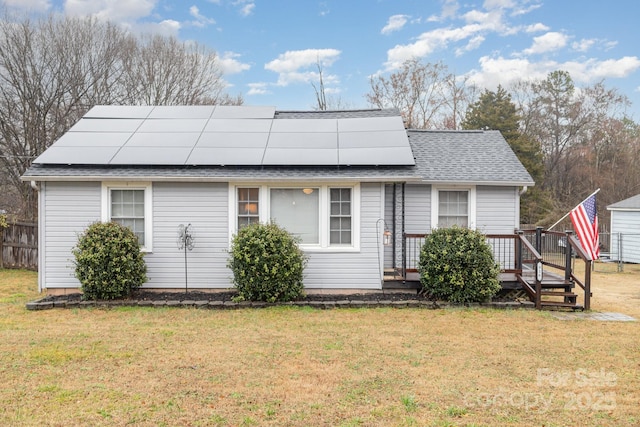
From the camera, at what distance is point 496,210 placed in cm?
952

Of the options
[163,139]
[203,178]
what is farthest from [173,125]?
[203,178]

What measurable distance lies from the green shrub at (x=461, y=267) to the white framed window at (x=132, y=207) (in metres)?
5.38

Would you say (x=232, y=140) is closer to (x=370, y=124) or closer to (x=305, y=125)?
(x=305, y=125)

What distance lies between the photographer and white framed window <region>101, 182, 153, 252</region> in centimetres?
880

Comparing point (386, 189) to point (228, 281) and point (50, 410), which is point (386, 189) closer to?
point (228, 281)

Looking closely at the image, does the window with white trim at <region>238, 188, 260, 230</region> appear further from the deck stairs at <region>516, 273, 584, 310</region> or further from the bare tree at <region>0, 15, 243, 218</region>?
the bare tree at <region>0, 15, 243, 218</region>

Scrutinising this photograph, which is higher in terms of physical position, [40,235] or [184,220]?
[184,220]

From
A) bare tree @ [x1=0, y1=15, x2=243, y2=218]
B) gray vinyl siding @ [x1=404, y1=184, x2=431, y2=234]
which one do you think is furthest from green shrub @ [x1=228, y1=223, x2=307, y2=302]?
bare tree @ [x1=0, y1=15, x2=243, y2=218]

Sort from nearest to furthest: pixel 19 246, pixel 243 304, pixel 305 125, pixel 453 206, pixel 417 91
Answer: pixel 243 304 → pixel 453 206 → pixel 305 125 → pixel 19 246 → pixel 417 91

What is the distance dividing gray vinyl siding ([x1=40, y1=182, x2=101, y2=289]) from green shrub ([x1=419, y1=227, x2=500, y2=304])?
21.3ft

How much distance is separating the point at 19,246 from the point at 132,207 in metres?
6.93

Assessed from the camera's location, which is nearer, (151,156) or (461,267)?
(461,267)

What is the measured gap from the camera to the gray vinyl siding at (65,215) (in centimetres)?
874

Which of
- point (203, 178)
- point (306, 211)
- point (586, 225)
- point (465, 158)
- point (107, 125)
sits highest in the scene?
point (107, 125)
